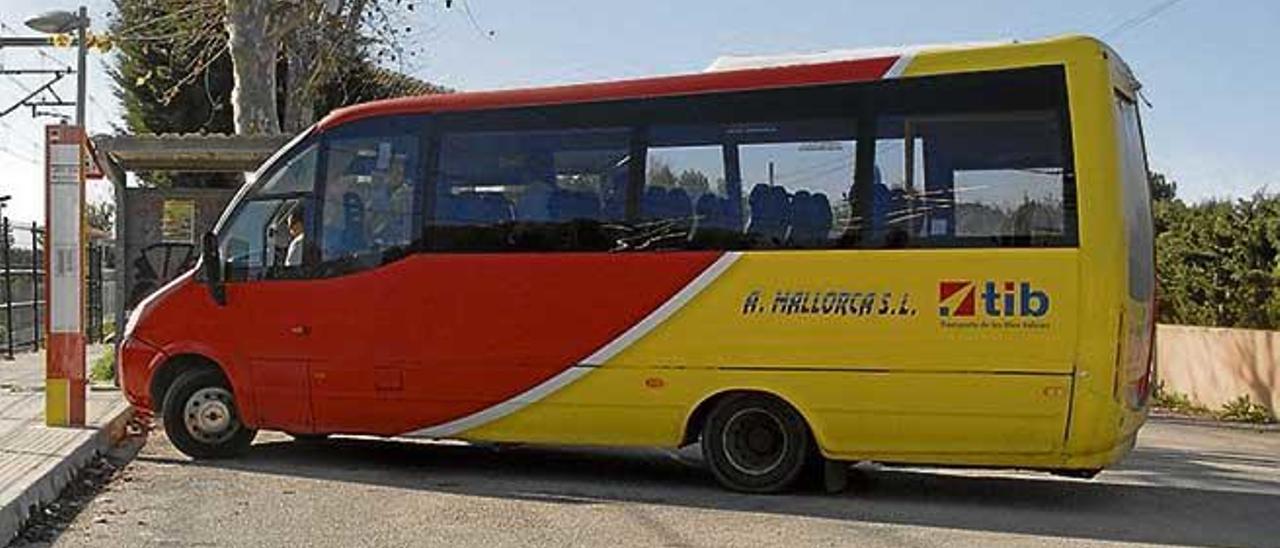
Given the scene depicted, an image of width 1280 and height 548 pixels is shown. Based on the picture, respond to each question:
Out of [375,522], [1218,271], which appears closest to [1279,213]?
[1218,271]

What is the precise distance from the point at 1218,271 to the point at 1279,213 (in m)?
1.82

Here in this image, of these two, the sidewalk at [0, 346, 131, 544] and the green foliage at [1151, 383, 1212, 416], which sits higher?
the sidewalk at [0, 346, 131, 544]

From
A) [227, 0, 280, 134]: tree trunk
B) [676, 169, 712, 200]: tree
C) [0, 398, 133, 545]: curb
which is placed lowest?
[0, 398, 133, 545]: curb

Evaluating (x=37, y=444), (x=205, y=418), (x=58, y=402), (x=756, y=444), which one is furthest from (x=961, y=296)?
(x=58, y=402)

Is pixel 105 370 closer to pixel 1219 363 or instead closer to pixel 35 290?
pixel 35 290

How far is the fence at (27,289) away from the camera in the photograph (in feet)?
77.7

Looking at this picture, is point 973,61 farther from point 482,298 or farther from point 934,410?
point 482,298

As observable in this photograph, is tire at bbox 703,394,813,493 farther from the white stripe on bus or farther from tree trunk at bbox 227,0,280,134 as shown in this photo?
tree trunk at bbox 227,0,280,134

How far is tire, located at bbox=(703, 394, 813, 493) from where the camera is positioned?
10453mm

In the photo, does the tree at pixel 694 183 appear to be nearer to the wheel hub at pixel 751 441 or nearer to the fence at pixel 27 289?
the wheel hub at pixel 751 441

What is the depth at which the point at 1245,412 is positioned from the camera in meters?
19.1

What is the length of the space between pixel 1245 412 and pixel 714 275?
1104 cm

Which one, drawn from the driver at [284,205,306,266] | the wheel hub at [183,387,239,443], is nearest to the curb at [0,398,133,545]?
the wheel hub at [183,387,239,443]

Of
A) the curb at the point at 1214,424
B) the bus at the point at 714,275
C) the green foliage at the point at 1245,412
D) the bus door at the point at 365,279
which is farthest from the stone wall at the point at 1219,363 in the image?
the bus door at the point at 365,279
